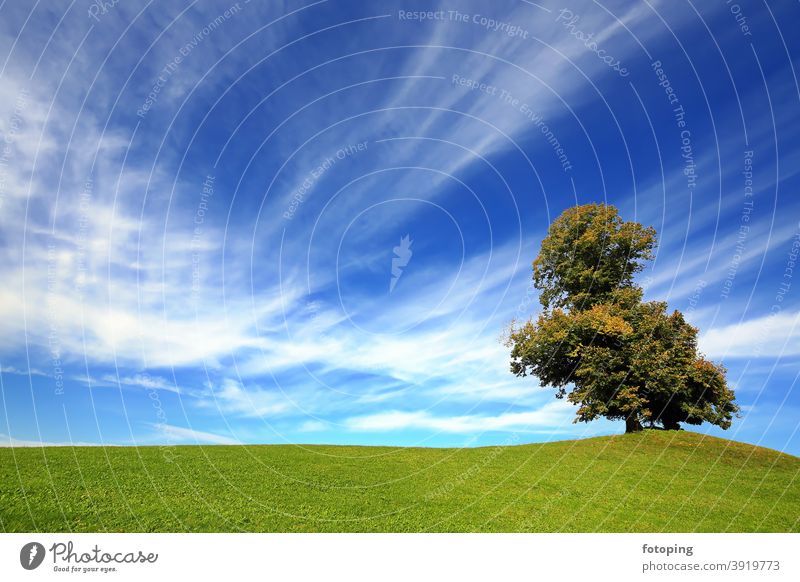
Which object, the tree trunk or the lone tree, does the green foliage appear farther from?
the tree trunk

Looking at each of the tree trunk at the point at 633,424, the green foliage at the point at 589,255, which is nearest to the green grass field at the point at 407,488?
the tree trunk at the point at 633,424

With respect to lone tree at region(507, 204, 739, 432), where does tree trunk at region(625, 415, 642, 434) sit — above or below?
below

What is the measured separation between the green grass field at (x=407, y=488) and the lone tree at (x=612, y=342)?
2442 mm

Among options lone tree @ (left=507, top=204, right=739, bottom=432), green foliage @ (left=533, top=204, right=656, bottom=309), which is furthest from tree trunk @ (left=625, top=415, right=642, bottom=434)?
green foliage @ (left=533, top=204, right=656, bottom=309)

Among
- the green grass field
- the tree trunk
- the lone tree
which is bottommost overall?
the green grass field

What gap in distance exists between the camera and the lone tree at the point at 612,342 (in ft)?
109

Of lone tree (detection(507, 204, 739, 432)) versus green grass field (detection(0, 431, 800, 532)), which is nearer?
green grass field (detection(0, 431, 800, 532))

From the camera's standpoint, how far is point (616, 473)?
2731 centimetres

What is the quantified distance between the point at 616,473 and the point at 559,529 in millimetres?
11227

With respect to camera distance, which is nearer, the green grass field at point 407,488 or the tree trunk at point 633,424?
the green grass field at point 407,488

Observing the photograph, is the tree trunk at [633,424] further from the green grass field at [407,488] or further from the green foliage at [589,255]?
the green foliage at [589,255]

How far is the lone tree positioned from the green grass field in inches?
96.1

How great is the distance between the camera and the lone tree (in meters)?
33.2
